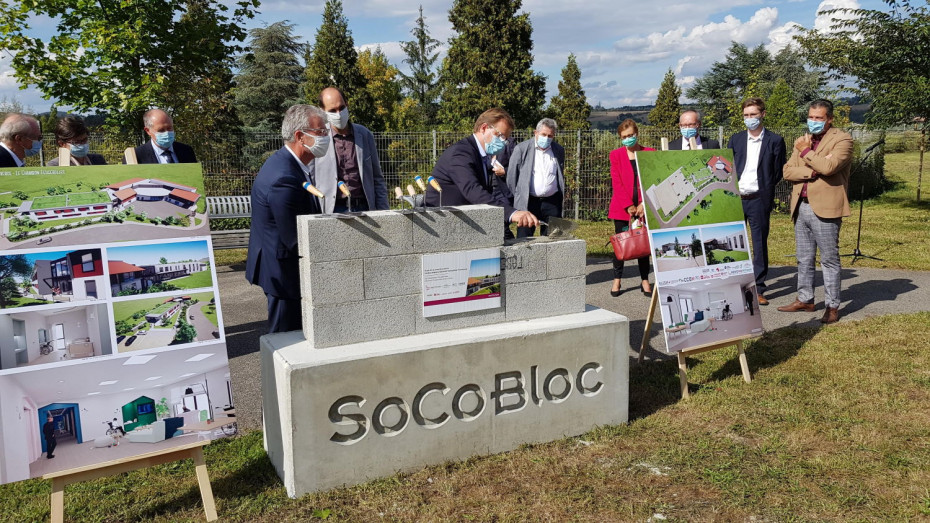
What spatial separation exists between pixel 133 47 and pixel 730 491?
827 cm

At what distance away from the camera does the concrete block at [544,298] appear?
4309 millimetres

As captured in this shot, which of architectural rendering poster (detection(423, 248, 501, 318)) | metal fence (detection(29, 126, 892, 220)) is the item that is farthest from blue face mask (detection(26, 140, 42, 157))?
metal fence (detection(29, 126, 892, 220))

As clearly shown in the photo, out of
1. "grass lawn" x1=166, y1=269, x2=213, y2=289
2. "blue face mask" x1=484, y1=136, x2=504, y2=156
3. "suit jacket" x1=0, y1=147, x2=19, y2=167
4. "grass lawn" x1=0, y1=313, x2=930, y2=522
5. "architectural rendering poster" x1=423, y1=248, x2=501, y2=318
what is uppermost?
"suit jacket" x1=0, y1=147, x2=19, y2=167

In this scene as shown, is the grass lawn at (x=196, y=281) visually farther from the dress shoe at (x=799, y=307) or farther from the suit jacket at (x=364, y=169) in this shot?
the dress shoe at (x=799, y=307)

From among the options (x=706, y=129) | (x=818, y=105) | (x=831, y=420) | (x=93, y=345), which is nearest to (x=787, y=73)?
(x=706, y=129)

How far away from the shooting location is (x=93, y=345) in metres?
3.15

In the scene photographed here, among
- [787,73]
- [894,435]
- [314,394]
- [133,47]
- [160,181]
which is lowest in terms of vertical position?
[894,435]

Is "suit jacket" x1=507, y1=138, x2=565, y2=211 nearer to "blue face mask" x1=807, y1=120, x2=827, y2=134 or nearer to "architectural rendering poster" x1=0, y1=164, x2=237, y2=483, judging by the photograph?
"blue face mask" x1=807, y1=120, x2=827, y2=134

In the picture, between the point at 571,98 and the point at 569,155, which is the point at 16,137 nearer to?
the point at 569,155

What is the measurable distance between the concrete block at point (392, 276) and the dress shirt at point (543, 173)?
3574 millimetres

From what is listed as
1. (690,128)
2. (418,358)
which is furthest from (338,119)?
(690,128)

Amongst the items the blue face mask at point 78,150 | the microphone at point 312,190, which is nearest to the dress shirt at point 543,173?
the microphone at point 312,190

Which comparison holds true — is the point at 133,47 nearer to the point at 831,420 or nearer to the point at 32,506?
the point at 32,506

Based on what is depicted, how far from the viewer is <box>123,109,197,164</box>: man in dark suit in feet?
17.8
